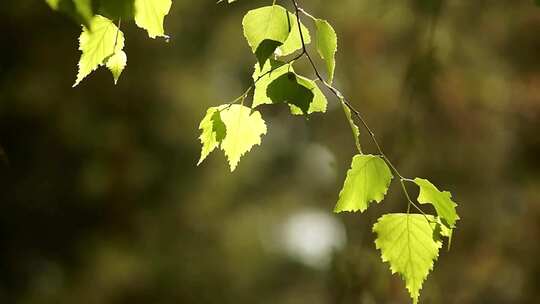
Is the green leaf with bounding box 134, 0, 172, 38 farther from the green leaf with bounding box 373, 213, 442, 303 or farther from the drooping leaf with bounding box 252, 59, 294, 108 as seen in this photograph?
the green leaf with bounding box 373, 213, 442, 303

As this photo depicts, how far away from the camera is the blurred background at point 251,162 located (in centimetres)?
223

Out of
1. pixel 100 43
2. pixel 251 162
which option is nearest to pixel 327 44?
Result: pixel 100 43

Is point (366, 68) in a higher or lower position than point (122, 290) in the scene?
higher

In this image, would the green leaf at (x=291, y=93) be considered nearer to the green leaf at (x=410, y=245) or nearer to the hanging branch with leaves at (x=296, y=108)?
the hanging branch with leaves at (x=296, y=108)

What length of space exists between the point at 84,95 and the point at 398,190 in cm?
103

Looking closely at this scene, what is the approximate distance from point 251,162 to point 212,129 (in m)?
1.92

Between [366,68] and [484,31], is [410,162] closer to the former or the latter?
[366,68]

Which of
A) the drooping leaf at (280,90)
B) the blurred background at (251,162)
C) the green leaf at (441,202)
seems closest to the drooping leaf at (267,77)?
the drooping leaf at (280,90)

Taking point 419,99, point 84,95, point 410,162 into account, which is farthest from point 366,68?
point 84,95

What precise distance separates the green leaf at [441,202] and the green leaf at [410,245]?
18 millimetres

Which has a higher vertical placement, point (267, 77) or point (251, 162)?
point (267, 77)

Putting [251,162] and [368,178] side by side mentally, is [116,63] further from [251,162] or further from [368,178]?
[251,162]

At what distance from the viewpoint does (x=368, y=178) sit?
1.57 ft

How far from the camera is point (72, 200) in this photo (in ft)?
7.32
